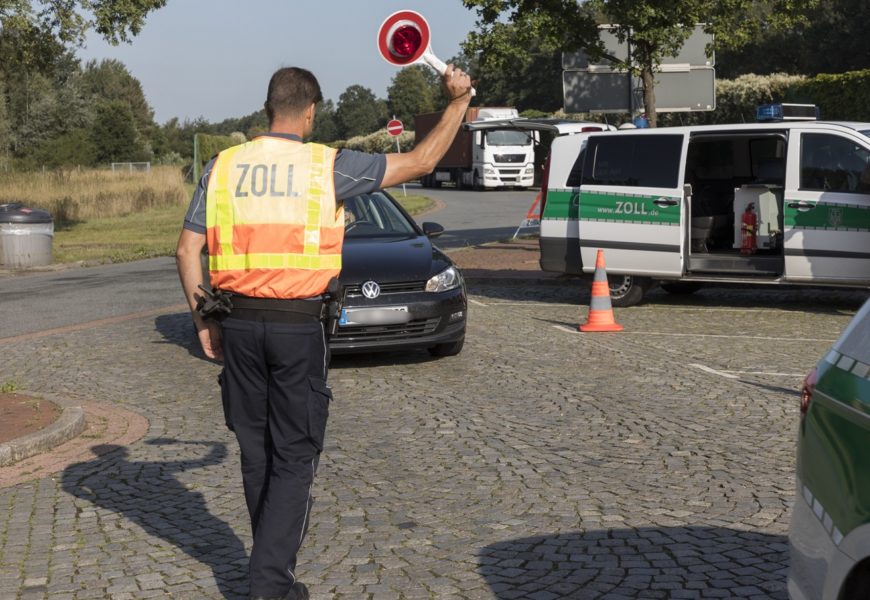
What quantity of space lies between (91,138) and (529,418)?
78463 mm

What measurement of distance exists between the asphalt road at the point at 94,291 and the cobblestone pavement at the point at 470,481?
316cm

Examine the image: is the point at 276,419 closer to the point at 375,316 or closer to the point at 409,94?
the point at 375,316

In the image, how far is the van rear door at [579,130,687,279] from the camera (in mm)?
13898

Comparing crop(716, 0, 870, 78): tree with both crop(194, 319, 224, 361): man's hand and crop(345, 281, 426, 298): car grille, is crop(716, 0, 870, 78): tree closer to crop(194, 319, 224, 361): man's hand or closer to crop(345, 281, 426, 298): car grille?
crop(345, 281, 426, 298): car grille

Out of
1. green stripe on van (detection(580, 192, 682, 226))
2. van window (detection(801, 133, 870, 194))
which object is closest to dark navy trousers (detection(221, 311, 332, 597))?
van window (detection(801, 133, 870, 194))

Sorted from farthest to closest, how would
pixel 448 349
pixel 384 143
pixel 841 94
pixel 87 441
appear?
1. pixel 384 143
2. pixel 841 94
3. pixel 448 349
4. pixel 87 441

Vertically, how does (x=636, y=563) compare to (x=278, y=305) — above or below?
below

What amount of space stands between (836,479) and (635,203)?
11.0m

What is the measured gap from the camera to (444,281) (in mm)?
10945

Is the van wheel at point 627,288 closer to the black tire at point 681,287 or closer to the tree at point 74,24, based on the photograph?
the black tire at point 681,287

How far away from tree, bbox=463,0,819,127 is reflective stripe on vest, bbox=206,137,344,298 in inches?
618

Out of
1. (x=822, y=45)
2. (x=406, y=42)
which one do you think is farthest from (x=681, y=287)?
(x=822, y=45)

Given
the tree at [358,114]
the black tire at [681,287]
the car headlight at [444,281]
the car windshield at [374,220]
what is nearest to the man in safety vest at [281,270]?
the car headlight at [444,281]

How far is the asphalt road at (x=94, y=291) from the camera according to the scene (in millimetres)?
15231
